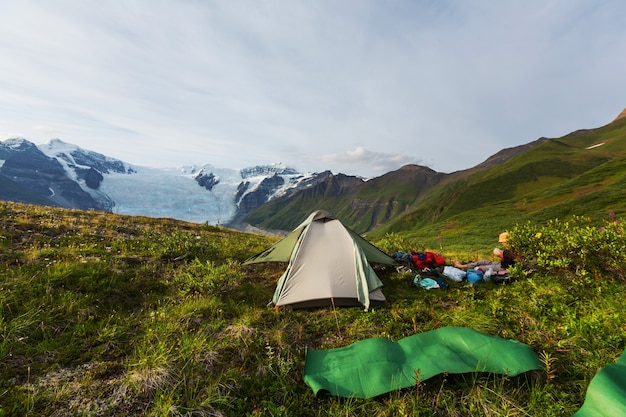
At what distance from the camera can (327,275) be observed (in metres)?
9.19

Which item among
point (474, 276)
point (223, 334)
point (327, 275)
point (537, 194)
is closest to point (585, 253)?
A: point (474, 276)

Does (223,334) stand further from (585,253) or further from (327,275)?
(585,253)

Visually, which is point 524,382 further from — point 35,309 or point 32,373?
point 35,309

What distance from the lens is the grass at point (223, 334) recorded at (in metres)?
4.69

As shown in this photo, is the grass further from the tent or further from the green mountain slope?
the green mountain slope

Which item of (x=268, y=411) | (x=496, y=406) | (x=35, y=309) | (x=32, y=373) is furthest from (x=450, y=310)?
(x=35, y=309)

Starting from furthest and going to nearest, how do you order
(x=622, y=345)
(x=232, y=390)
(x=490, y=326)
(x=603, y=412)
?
(x=490, y=326), (x=622, y=345), (x=232, y=390), (x=603, y=412)

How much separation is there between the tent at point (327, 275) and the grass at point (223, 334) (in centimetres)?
47

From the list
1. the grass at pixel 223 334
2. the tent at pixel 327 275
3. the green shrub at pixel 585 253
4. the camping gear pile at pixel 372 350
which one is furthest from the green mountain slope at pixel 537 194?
the camping gear pile at pixel 372 350

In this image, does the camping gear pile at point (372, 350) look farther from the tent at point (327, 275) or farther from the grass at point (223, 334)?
the grass at point (223, 334)

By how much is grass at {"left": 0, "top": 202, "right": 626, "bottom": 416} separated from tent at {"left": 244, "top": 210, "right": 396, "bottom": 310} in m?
0.47

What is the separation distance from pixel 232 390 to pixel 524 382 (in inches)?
218

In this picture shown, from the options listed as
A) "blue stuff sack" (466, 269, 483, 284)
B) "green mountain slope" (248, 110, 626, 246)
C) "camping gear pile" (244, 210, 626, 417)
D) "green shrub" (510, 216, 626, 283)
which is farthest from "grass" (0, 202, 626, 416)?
"green mountain slope" (248, 110, 626, 246)

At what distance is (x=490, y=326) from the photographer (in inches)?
277
